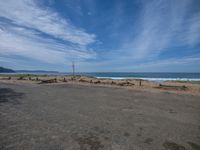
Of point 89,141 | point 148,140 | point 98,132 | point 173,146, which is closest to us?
point 173,146

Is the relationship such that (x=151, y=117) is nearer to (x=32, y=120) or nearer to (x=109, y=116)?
(x=109, y=116)

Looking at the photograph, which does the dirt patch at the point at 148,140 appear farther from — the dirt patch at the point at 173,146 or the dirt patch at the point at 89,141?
the dirt patch at the point at 89,141

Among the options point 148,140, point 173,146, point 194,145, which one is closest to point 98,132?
point 148,140

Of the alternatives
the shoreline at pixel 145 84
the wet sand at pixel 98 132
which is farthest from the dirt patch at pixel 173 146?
the shoreline at pixel 145 84

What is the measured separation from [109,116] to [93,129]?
4.99ft

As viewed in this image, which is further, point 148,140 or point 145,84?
point 145,84

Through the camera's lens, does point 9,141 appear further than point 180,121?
No

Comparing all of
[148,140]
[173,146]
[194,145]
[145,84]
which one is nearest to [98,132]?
A: [148,140]

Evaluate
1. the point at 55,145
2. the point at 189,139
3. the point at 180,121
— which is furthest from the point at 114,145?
the point at 180,121

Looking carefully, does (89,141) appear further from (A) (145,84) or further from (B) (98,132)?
(A) (145,84)

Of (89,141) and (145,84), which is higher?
(145,84)

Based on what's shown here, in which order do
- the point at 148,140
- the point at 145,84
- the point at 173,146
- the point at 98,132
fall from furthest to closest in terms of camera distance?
the point at 145,84, the point at 98,132, the point at 148,140, the point at 173,146

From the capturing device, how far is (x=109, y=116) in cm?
579

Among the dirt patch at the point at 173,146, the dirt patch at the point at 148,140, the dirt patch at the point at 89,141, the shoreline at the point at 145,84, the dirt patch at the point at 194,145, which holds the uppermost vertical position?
the shoreline at the point at 145,84
